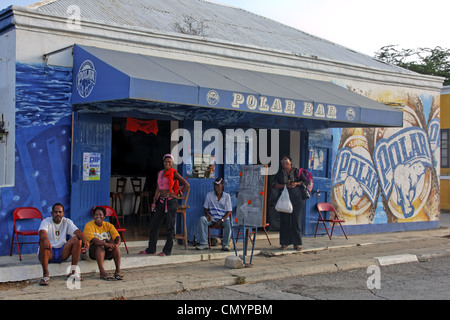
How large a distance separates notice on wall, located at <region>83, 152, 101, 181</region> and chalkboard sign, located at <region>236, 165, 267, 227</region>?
242 cm

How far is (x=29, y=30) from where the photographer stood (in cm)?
902

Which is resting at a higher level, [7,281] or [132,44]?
[132,44]

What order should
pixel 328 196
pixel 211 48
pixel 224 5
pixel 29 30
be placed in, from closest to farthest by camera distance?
pixel 29 30
pixel 211 48
pixel 328 196
pixel 224 5

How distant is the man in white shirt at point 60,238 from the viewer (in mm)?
7820

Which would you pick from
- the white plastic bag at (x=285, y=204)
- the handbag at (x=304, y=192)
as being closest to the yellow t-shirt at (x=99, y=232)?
the white plastic bag at (x=285, y=204)

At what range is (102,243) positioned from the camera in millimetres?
8008

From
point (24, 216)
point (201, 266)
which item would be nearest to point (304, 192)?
point (201, 266)

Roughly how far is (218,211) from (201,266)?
54.7 inches

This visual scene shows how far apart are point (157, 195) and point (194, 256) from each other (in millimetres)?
1207

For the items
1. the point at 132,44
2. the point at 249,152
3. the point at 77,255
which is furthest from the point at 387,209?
the point at 77,255

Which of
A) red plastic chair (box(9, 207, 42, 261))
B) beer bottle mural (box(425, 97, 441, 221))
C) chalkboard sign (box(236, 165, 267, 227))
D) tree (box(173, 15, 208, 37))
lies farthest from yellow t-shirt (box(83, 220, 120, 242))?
beer bottle mural (box(425, 97, 441, 221))

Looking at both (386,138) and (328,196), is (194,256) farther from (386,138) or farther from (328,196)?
(386,138)

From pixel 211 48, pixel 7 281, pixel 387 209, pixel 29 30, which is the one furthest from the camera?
pixel 387 209

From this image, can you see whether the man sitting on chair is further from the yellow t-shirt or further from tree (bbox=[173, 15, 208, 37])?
tree (bbox=[173, 15, 208, 37])
